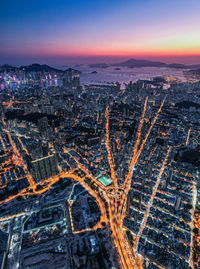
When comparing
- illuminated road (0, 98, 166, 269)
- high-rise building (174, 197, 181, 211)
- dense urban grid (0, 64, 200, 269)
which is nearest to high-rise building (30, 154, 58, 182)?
dense urban grid (0, 64, 200, 269)

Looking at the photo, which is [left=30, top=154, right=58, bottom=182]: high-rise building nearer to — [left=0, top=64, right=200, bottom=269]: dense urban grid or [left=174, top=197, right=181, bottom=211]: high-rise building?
[left=0, top=64, right=200, bottom=269]: dense urban grid

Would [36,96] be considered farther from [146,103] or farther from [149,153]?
[149,153]

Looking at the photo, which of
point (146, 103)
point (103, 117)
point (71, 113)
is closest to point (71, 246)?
point (103, 117)

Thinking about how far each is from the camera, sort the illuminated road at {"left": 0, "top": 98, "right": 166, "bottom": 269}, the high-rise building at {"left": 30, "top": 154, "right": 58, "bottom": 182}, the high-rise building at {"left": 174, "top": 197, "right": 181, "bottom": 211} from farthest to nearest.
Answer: the high-rise building at {"left": 30, "top": 154, "right": 58, "bottom": 182} < the high-rise building at {"left": 174, "top": 197, "right": 181, "bottom": 211} < the illuminated road at {"left": 0, "top": 98, "right": 166, "bottom": 269}

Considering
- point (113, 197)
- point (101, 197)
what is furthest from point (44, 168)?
point (113, 197)

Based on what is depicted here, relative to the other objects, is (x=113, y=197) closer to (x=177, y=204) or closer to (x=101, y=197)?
(x=101, y=197)

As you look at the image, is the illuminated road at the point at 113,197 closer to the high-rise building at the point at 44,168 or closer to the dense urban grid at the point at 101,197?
the dense urban grid at the point at 101,197

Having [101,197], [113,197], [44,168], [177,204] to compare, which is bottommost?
[113,197]

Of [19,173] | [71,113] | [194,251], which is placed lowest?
[194,251]
